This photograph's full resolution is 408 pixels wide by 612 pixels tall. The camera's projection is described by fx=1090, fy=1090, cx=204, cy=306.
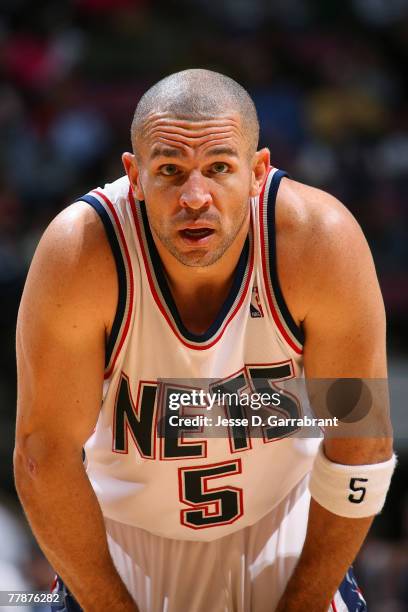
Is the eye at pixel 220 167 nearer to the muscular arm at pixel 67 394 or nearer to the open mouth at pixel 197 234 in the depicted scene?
the open mouth at pixel 197 234

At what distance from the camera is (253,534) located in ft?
11.4

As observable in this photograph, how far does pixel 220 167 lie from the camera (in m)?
2.90

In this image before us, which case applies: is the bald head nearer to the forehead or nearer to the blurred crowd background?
the forehead

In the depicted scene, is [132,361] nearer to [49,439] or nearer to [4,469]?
→ [49,439]

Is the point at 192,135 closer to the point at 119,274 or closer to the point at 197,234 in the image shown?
the point at 197,234

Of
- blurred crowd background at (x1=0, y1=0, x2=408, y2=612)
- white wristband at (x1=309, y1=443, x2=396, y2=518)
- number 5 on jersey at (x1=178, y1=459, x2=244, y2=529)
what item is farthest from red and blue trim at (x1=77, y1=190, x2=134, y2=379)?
blurred crowd background at (x1=0, y1=0, x2=408, y2=612)

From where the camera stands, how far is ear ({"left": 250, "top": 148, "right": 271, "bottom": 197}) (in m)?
3.03

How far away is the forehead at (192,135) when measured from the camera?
112 inches

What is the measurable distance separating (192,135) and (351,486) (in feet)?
3.66

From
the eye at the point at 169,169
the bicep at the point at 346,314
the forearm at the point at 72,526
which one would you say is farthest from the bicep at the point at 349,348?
the forearm at the point at 72,526

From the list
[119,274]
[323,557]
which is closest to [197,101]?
[119,274]

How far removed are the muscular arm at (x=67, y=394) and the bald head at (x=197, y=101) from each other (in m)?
0.35

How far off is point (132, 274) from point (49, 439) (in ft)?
1.68

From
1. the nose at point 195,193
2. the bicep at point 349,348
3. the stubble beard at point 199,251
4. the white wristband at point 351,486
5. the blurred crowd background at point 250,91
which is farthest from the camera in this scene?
the blurred crowd background at point 250,91
